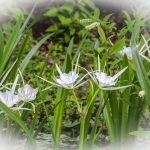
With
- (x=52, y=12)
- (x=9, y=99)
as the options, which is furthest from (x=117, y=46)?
(x=52, y=12)

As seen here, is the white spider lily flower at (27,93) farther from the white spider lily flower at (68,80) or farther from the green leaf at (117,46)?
the green leaf at (117,46)

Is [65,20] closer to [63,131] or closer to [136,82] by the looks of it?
[63,131]

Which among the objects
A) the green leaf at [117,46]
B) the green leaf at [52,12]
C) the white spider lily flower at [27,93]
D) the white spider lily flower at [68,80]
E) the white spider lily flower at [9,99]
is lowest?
the white spider lily flower at [9,99]

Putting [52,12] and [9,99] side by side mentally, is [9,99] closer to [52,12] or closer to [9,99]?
[9,99]

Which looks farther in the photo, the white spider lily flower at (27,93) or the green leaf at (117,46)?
the green leaf at (117,46)

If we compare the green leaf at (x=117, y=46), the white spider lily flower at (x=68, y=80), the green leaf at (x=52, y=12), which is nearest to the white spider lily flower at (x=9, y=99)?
the white spider lily flower at (x=68, y=80)

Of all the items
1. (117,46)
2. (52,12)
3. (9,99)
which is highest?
(52,12)

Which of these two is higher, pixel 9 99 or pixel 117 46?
pixel 117 46

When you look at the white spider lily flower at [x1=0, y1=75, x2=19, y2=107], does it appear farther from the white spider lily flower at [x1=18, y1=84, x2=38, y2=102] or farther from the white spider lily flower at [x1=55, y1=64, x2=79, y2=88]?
the white spider lily flower at [x1=55, y1=64, x2=79, y2=88]

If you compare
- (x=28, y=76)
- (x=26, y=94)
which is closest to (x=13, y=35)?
(x=26, y=94)
